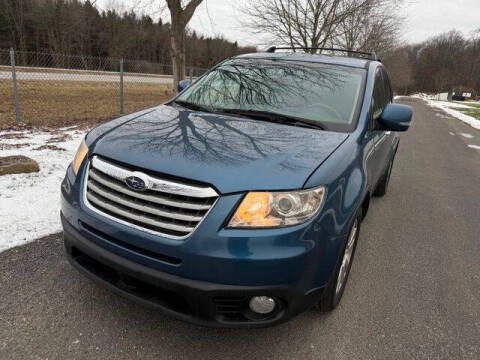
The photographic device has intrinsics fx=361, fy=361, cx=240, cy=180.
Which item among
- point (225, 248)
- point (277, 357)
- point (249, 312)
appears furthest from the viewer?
point (277, 357)

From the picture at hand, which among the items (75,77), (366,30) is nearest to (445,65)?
(366,30)

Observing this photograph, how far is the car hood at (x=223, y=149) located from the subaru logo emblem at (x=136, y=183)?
7cm

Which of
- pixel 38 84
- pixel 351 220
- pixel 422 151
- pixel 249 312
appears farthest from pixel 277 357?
pixel 38 84

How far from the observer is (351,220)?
7.23ft

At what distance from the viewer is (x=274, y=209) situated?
1.78m

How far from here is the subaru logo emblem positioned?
72.7 inches

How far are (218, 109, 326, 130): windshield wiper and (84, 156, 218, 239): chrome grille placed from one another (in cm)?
110

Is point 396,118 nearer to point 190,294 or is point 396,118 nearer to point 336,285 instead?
point 336,285

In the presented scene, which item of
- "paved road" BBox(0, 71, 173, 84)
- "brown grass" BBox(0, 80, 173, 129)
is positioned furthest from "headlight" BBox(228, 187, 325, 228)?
"paved road" BBox(0, 71, 173, 84)

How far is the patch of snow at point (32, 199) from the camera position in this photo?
3.12 meters

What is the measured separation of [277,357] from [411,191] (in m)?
4.25

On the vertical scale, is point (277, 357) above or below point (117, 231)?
below

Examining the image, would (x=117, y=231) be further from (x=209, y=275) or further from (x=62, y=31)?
(x=62, y=31)

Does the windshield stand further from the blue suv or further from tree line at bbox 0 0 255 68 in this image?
tree line at bbox 0 0 255 68
